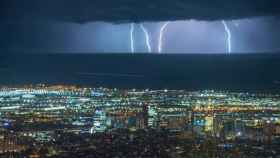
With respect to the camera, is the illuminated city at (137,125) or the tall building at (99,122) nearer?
the illuminated city at (137,125)

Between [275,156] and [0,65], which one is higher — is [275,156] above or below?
below

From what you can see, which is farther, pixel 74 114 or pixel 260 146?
pixel 74 114

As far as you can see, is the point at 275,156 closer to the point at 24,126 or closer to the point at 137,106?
the point at 24,126

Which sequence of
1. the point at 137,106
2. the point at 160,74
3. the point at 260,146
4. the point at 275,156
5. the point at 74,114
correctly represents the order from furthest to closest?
1. the point at 160,74
2. the point at 137,106
3. the point at 74,114
4. the point at 260,146
5. the point at 275,156

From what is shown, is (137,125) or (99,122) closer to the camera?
(137,125)

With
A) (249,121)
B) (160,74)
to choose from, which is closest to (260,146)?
(249,121)

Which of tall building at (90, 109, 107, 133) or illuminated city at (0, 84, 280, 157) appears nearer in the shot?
illuminated city at (0, 84, 280, 157)

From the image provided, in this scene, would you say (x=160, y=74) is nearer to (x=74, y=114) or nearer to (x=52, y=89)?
(x=52, y=89)

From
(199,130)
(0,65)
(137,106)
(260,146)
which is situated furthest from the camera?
(0,65)
